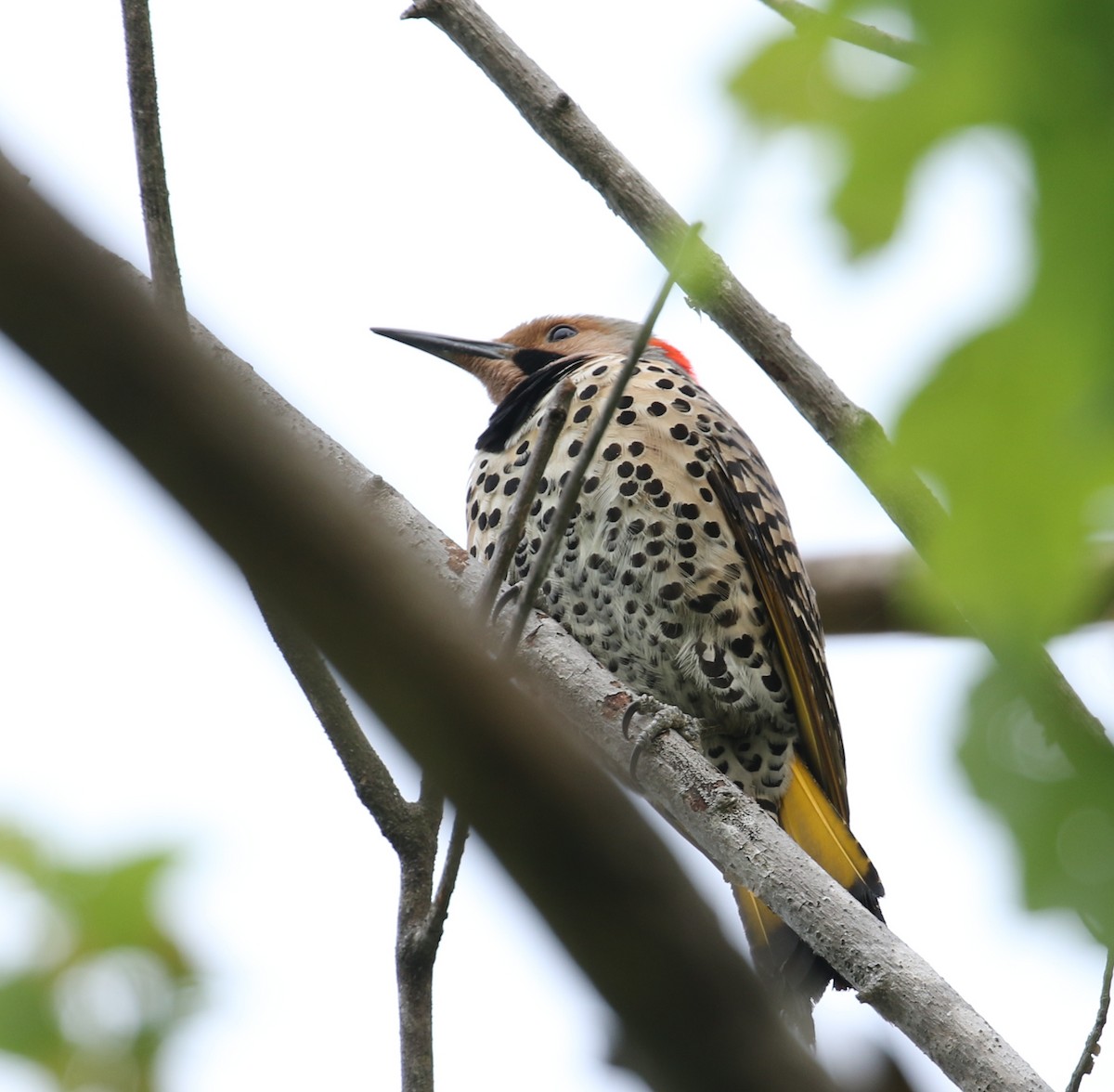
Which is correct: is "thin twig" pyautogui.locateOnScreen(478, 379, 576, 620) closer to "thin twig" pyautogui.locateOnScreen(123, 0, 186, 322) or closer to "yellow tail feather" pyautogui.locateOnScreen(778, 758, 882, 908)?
"thin twig" pyautogui.locateOnScreen(123, 0, 186, 322)

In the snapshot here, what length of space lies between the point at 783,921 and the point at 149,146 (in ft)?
7.68

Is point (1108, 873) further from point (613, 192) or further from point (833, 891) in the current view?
point (613, 192)

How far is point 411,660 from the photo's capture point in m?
0.91

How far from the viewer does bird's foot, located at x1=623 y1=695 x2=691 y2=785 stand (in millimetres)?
3109

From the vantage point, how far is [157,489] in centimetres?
87

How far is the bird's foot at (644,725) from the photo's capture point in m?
3.11

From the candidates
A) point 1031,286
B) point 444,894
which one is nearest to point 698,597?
Result: point 444,894

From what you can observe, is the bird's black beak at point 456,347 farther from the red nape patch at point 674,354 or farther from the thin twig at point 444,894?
the thin twig at point 444,894

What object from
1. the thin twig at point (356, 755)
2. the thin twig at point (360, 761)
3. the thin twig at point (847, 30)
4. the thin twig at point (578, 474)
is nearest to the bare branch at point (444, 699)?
the thin twig at point (847, 30)

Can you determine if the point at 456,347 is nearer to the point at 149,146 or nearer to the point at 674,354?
the point at 674,354

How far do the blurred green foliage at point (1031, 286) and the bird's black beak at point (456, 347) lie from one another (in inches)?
170

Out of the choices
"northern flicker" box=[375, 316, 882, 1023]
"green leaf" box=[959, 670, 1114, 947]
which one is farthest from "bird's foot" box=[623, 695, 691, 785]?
"green leaf" box=[959, 670, 1114, 947]

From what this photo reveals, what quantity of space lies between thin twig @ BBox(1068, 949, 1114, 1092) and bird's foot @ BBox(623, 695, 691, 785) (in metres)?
1.01

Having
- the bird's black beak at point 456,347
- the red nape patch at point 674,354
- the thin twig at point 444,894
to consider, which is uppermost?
the red nape patch at point 674,354
